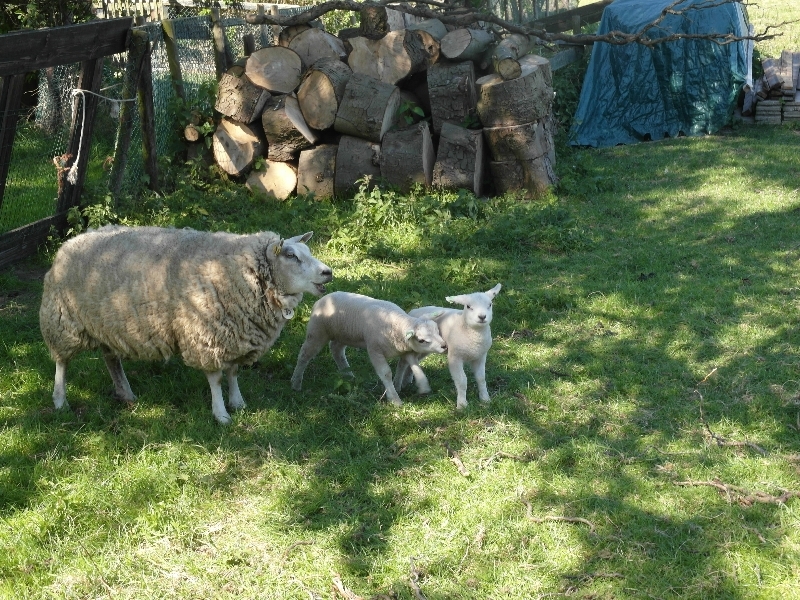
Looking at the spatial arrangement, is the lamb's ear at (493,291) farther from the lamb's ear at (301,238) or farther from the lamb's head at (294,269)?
the lamb's ear at (301,238)

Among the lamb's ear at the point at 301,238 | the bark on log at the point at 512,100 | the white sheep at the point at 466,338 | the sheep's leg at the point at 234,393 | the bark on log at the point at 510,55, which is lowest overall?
the sheep's leg at the point at 234,393

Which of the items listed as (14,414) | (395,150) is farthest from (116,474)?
(395,150)

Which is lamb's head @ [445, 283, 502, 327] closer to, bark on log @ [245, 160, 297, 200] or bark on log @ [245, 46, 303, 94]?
bark on log @ [245, 160, 297, 200]

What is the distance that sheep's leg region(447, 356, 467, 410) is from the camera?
5016 mm

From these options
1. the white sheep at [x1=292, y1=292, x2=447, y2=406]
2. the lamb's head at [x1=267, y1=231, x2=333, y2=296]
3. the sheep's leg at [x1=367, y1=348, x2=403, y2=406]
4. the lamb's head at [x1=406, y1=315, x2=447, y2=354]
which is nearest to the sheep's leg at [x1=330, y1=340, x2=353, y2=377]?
the white sheep at [x1=292, y1=292, x2=447, y2=406]

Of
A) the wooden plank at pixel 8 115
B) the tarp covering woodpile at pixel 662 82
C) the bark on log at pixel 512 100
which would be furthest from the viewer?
the tarp covering woodpile at pixel 662 82

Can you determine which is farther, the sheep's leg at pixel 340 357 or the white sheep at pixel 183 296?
the sheep's leg at pixel 340 357

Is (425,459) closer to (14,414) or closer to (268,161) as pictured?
(14,414)

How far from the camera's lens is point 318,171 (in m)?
9.34

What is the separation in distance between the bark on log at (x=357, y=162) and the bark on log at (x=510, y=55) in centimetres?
160

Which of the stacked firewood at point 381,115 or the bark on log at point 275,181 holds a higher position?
the stacked firewood at point 381,115

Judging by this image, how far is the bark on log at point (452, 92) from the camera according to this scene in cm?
916

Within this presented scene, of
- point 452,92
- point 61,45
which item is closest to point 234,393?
point 61,45

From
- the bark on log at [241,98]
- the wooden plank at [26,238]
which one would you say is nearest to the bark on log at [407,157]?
the bark on log at [241,98]
